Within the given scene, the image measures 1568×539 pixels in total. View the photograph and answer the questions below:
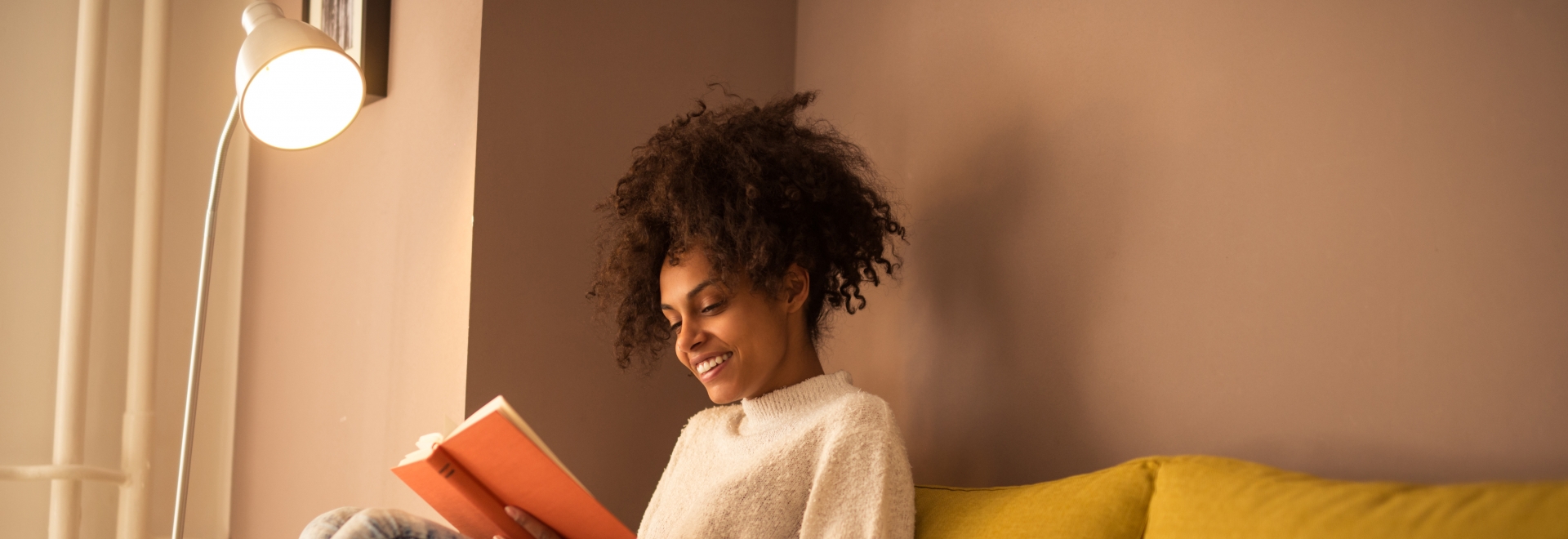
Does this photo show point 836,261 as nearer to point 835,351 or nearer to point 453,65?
point 835,351

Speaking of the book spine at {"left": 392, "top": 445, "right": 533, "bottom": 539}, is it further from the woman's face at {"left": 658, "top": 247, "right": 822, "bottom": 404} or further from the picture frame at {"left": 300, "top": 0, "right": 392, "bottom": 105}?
the picture frame at {"left": 300, "top": 0, "right": 392, "bottom": 105}

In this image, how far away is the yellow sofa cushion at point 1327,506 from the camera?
2.45 ft

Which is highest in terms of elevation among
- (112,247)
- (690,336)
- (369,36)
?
(369,36)

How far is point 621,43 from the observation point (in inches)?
74.1

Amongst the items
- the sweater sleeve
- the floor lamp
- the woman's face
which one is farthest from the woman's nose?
the floor lamp

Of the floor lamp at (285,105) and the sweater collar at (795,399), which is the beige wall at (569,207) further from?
the sweater collar at (795,399)

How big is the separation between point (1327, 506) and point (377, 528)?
104cm

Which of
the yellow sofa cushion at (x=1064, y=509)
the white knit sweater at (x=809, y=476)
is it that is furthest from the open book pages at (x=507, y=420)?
the yellow sofa cushion at (x=1064, y=509)

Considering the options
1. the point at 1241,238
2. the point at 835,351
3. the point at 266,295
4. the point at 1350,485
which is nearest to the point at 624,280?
the point at 835,351

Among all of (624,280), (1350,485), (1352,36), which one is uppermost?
(1352,36)

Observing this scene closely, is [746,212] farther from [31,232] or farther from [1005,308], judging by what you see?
[31,232]

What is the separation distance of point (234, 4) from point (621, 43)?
1.20m

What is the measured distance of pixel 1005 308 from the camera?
4.83 feet

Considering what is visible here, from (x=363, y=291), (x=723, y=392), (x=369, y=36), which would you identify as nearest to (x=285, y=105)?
(x=369, y=36)
